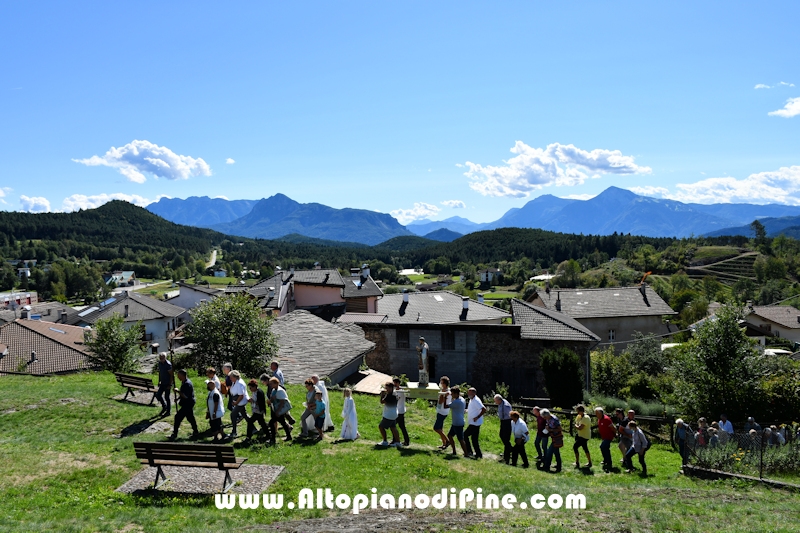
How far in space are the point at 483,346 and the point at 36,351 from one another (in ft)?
90.7

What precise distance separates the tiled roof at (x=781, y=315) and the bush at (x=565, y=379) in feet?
228

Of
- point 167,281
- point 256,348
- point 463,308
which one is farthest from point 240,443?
point 167,281

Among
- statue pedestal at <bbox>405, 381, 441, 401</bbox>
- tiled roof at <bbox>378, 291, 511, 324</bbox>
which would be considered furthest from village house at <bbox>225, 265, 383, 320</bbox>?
statue pedestal at <bbox>405, 381, 441, 401</bbox>

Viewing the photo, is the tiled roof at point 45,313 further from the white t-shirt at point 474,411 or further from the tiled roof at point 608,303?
the white t-shirt at point 474,411

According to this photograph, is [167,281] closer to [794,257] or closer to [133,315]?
[133,315]

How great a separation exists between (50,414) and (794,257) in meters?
178

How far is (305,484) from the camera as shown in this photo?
10711mm

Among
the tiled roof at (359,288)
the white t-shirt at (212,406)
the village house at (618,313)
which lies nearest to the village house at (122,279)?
the tiled roof at (359,288)

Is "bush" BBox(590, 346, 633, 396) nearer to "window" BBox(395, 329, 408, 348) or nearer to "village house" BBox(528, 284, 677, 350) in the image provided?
"window" BBox(395, 329, 408, 348)

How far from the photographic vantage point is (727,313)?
24953 mm

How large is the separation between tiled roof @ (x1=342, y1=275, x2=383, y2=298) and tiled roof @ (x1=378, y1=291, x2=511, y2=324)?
6.00 feet

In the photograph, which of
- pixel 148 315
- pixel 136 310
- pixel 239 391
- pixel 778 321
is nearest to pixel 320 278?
pixel 148 315

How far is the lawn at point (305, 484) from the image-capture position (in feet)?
30.1

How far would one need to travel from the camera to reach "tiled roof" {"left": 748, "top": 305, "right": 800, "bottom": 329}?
81062 mm
